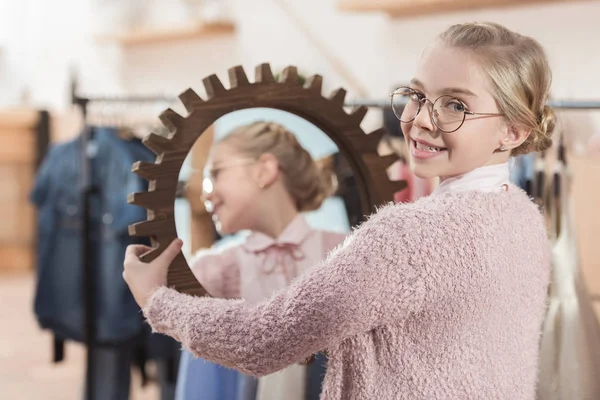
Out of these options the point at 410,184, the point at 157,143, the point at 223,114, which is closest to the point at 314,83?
the point at 223,114

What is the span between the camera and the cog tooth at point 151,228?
88 centimetres

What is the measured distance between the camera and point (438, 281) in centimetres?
75

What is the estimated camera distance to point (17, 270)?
4.82 metres

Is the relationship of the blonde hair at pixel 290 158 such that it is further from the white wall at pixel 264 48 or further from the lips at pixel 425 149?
the white wall at pixel 264 48

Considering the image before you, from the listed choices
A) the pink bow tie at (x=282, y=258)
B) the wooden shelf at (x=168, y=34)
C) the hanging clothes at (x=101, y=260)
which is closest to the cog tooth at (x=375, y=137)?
the pink bow tie at (x=282, y=258)

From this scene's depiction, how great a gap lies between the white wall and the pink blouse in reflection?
4.33 feet

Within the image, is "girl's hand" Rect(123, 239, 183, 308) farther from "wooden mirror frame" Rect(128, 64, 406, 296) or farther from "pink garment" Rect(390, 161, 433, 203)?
"pink garment" Rect(390, 161, 433, 203)

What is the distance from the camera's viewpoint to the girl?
0.74 metres

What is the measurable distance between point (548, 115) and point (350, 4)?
85.8 inches

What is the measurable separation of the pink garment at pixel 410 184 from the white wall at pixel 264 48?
740 millimetres

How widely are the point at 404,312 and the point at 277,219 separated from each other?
459mm

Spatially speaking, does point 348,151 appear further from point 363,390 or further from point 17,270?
point 17,270

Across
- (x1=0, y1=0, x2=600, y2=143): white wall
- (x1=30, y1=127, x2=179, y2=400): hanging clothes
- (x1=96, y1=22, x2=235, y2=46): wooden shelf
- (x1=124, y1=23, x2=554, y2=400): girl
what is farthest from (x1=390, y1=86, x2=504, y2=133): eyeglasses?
(x1=96, y1=22, x2=235, y2=46): wooden shelf

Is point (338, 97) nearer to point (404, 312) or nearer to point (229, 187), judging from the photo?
point (229, 187)
